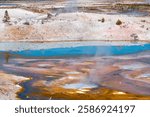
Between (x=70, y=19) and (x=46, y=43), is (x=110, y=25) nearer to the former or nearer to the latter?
(x=70, y=19)

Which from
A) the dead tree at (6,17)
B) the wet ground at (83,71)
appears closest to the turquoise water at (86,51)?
the wet ground at (83,71)

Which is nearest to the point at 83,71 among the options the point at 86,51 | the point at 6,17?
the point at 86,51

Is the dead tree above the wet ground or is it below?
above

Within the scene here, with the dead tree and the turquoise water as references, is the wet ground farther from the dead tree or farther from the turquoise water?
the dead tree

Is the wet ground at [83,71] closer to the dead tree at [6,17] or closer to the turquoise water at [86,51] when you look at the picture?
the turquoise water at [86,51]

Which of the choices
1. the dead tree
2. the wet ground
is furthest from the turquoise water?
the dead tree

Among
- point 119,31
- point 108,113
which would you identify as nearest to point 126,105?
point 108,113

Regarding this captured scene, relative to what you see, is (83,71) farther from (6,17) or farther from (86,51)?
(6,17)

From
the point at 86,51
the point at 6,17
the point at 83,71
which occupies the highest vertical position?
the point at 6,17

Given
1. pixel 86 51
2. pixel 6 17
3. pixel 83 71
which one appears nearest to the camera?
pixel 83 71
